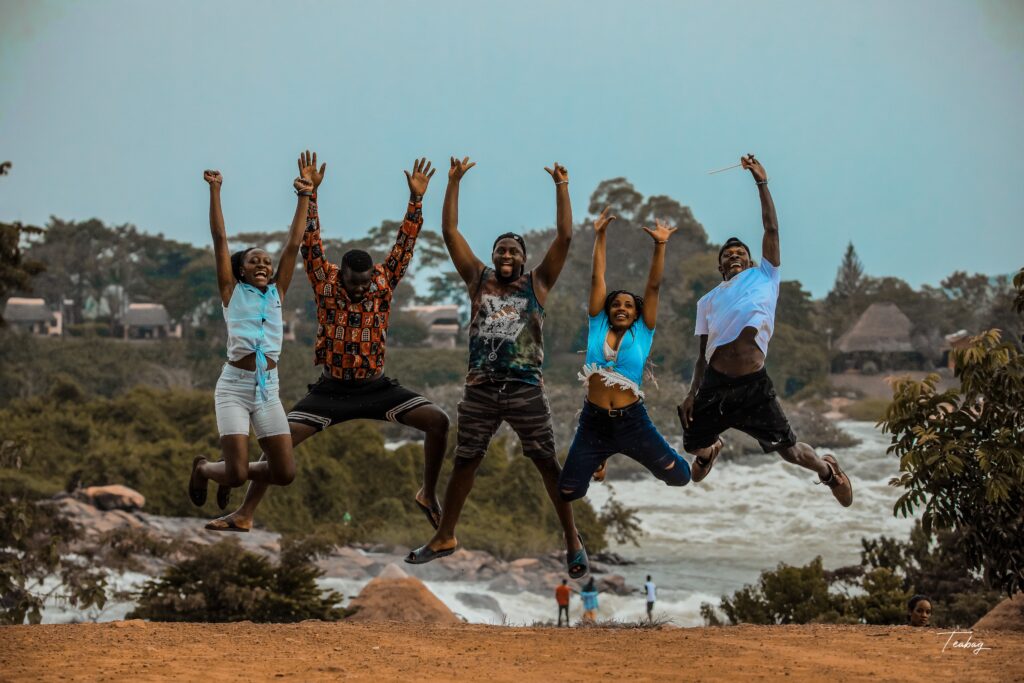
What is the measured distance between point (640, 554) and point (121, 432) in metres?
16.0

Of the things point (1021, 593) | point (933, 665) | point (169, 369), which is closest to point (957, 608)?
→ point (1021, 593)

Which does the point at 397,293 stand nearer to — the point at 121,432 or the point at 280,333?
the point at 121,432

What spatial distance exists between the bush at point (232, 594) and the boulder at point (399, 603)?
509mm

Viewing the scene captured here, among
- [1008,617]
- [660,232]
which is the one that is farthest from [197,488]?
[1008,617]

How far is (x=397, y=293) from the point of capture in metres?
78.1

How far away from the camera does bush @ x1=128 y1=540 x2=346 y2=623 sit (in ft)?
66.2

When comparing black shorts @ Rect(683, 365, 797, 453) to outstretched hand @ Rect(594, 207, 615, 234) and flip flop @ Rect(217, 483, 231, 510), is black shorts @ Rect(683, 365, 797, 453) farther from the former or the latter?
flip flop @ Rect(217, 483, 231, 510)

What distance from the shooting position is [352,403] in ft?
33.0

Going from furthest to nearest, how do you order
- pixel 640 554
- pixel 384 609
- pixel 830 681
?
pixel 640 554 < pixel 384 609 < pixel 830 681

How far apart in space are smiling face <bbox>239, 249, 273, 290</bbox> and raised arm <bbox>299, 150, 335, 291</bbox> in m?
0.29

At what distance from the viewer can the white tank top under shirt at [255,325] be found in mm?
9719

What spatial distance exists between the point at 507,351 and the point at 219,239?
7.05ft

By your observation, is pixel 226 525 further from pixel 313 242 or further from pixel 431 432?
pixel 313 242

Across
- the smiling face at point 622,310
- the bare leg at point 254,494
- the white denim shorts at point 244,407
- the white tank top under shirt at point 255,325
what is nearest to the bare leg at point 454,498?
the bare leg at point 254,494
